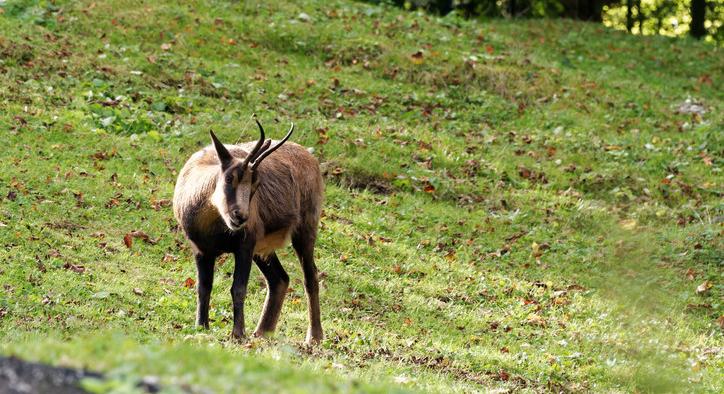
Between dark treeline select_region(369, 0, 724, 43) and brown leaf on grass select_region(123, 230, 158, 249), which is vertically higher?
dark treeline select_region(369, 0, 724, 43)

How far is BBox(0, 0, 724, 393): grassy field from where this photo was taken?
32.0 feet

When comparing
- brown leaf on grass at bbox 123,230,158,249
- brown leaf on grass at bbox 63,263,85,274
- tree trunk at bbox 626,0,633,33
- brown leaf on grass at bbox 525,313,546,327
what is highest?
tree trunk at bbox 626,0,633,33

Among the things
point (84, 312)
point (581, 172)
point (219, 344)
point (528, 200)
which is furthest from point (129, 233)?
→ point (581, 172)

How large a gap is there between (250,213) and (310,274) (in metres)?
1.65

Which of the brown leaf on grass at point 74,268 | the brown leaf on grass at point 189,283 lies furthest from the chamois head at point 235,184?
the brown leaf on grass at point 74,268

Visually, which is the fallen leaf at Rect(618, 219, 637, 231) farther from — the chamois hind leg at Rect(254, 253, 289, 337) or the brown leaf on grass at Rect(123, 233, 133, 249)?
the brown leaf on grass at Rect(123, 233, 133, 249)

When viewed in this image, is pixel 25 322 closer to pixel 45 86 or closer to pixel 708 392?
pixel 708 392

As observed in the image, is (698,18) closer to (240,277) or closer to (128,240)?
(128,240)

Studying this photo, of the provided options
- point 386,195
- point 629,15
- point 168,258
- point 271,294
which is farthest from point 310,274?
point 629,15

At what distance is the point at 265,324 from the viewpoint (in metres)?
10.6

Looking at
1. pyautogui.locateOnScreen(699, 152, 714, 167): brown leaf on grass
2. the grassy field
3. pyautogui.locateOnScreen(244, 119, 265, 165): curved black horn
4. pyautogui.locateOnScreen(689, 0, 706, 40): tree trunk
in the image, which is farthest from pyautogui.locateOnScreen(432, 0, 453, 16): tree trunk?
pyautogui.locateOnScreen(244, 119, 265, 165): curved black horn

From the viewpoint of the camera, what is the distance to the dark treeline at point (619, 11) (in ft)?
96.5

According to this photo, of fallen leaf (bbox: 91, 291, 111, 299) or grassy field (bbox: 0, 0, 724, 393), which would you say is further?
fallen leaf (bbox: 91, 291, 111, 299)

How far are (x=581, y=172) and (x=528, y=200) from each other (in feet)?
5.82
